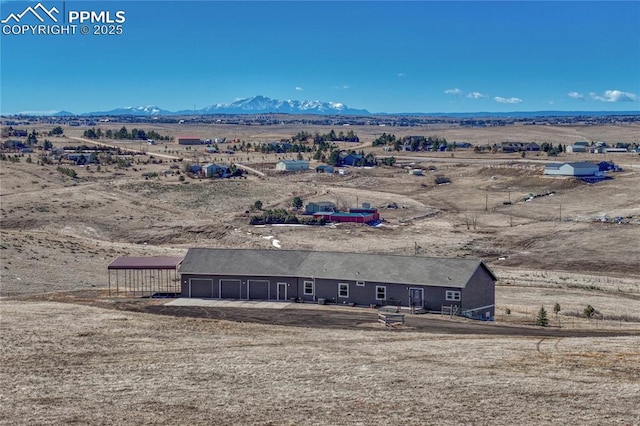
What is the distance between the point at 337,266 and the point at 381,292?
3206 mm

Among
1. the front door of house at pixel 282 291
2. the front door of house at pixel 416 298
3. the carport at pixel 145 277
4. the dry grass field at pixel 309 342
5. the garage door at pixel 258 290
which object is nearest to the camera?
the dry grass field at pixel 309 342

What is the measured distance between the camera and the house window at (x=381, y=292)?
149ft

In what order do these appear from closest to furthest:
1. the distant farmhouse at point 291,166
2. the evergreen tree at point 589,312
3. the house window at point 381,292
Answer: the house window at point 381,292
the evergreen tree at point 589,312
the distant farmhouse at point 291,166

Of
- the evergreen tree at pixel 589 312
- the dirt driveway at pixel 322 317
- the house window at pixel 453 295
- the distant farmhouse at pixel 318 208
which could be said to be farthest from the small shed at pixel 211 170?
the house window at pixel 453 295

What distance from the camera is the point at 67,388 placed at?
89.1 ft

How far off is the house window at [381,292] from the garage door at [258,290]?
20.4 feet

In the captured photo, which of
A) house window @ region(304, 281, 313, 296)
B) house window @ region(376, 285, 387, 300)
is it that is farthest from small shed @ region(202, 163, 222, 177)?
house window @ region(376, 285, 387, 300)

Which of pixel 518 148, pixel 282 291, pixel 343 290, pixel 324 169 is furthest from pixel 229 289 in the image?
pixel 518 148

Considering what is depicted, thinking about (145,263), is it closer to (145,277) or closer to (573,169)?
(145,277)

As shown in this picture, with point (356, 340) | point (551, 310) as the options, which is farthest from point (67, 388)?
point (551, 310)

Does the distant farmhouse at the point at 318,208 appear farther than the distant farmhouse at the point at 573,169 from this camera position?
No

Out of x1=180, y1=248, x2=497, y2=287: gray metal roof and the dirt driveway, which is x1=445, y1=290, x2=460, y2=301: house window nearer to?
x1=180, y1=248, x2=497, y2=287: gray metal roof

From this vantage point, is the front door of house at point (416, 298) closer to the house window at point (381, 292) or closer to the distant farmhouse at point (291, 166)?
the house window at point (381, 292)

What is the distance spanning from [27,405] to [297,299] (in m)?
23.2
